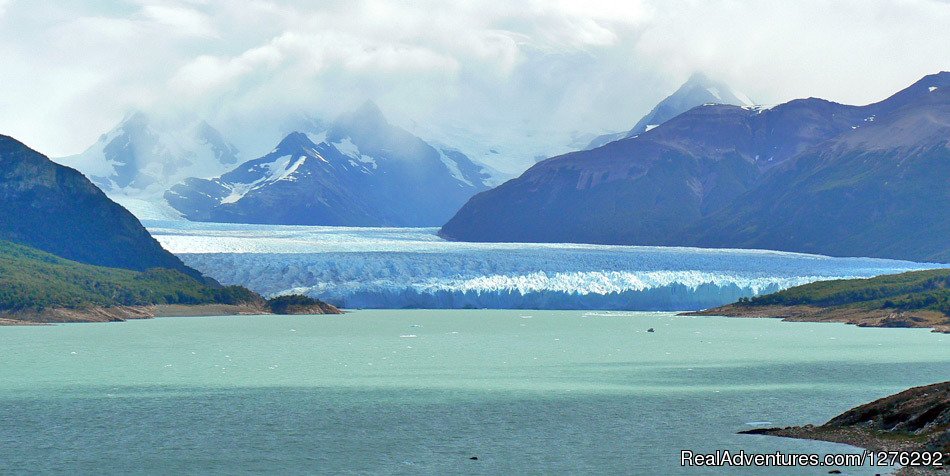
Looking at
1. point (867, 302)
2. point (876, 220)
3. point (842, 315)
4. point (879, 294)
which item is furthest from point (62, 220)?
point (876, 220)

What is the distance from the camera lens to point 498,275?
114m

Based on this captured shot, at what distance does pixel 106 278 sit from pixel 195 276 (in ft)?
33.6

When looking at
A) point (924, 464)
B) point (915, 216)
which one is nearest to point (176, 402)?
point (924, 464)

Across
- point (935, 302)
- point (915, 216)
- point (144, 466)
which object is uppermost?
point (915, 216)

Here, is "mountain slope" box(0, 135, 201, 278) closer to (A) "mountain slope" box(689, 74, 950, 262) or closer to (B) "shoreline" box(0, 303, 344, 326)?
(B) "shoreline" box(0, 303, 344, 326)

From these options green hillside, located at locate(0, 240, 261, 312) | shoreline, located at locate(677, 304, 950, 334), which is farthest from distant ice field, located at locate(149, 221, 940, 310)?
green hillside, located at locate(0, 240, 261, 312)

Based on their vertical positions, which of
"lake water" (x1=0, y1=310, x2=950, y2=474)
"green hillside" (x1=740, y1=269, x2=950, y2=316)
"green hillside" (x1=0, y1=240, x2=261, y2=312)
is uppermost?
"green hillside" (x1=740, y1=269, x2=950, y2=316)

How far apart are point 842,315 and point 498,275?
28659 millimetres

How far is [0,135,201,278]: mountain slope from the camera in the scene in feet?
398

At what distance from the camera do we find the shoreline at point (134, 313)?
93.3m

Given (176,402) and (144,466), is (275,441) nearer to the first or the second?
(144,466)

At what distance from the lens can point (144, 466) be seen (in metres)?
28.5

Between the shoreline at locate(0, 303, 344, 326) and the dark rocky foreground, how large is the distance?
231 ft

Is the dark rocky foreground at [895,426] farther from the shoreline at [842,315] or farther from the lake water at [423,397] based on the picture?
the shoreline at [842,315]
